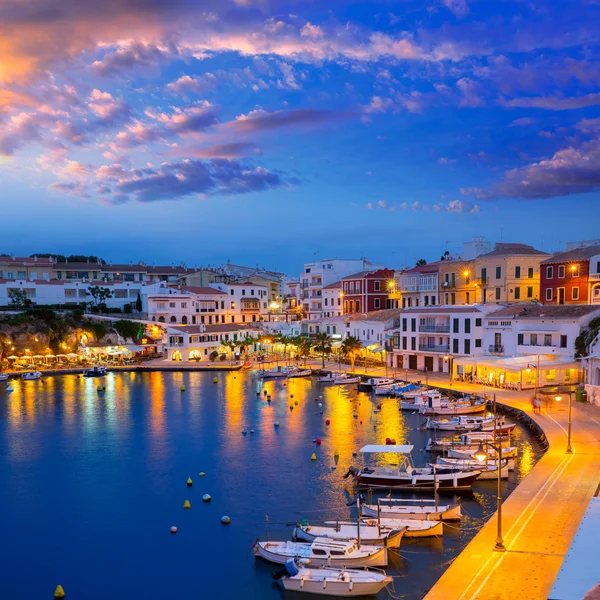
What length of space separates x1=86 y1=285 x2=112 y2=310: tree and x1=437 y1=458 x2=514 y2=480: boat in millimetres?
77906

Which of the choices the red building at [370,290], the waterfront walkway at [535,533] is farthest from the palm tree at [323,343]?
the waterfront walkway at [535,533]

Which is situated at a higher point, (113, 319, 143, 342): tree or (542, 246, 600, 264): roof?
(542, 246, 600, 264): roof

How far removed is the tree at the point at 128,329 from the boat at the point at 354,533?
2682 inches

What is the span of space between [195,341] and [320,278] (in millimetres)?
25808

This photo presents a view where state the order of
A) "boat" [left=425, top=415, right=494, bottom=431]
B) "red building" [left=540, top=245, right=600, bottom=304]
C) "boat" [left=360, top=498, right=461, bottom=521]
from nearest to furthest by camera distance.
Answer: "boat" [left=360, top=498, right=461, bottom=521], "boat" [left=425, top=415, right=494, bottom=431], "red building" [left=540, top=245, right=600, bottom=304]

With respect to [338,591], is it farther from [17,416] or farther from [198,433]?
[17,416]

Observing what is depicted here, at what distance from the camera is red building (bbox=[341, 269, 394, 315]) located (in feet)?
267

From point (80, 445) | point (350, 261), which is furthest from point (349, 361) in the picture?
point (80, 445)

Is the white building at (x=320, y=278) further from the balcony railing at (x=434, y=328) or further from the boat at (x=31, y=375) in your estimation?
the boat at (x=31, y=375)

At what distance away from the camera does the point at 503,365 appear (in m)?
46.6

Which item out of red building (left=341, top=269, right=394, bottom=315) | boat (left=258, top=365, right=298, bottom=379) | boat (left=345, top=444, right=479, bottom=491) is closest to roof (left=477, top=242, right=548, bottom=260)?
red building (left=341, top=269, right=394, bottom=315)

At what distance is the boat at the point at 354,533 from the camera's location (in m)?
21.2

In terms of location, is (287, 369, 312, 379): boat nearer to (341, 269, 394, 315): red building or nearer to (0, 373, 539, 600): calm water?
(0, 373, 539, 600): calm water

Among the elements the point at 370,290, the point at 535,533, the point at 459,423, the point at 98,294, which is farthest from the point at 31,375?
the point at 535,533
